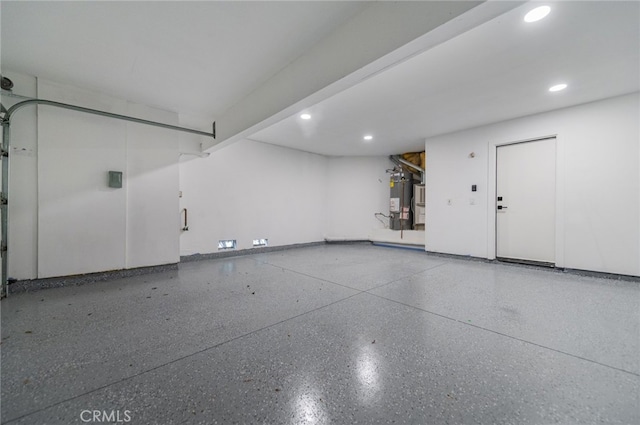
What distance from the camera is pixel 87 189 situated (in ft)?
10.7

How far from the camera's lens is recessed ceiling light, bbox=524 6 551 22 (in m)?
1.88

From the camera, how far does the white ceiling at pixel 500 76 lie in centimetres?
207

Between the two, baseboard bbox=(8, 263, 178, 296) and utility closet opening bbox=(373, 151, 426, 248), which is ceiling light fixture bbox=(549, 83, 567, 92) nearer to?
utility closet opening bbox=(373, 151, 426, 248)

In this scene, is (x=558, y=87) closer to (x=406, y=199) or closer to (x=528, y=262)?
(x=528, y=262)

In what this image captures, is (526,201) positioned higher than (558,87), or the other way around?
(558,87)

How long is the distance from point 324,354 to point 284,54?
2738 mm

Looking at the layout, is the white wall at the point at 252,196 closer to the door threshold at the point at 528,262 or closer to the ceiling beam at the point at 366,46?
the ceiling beam at the point at 366,46

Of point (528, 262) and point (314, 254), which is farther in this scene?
point (314, 254)

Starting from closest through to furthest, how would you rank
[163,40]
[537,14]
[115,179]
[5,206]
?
1. [537,14]
2. [163,40]
3. [5,206]
4. [115,179]

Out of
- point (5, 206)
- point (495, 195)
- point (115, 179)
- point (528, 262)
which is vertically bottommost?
point (528, 262)

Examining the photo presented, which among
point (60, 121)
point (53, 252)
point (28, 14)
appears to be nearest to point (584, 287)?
point (28, 14)

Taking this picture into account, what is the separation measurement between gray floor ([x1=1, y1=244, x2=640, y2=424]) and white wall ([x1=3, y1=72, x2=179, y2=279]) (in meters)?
0.52

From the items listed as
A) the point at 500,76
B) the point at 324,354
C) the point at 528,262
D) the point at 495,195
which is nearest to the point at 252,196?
the point at 324,354

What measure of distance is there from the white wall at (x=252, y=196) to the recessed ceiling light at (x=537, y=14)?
4803 mm
